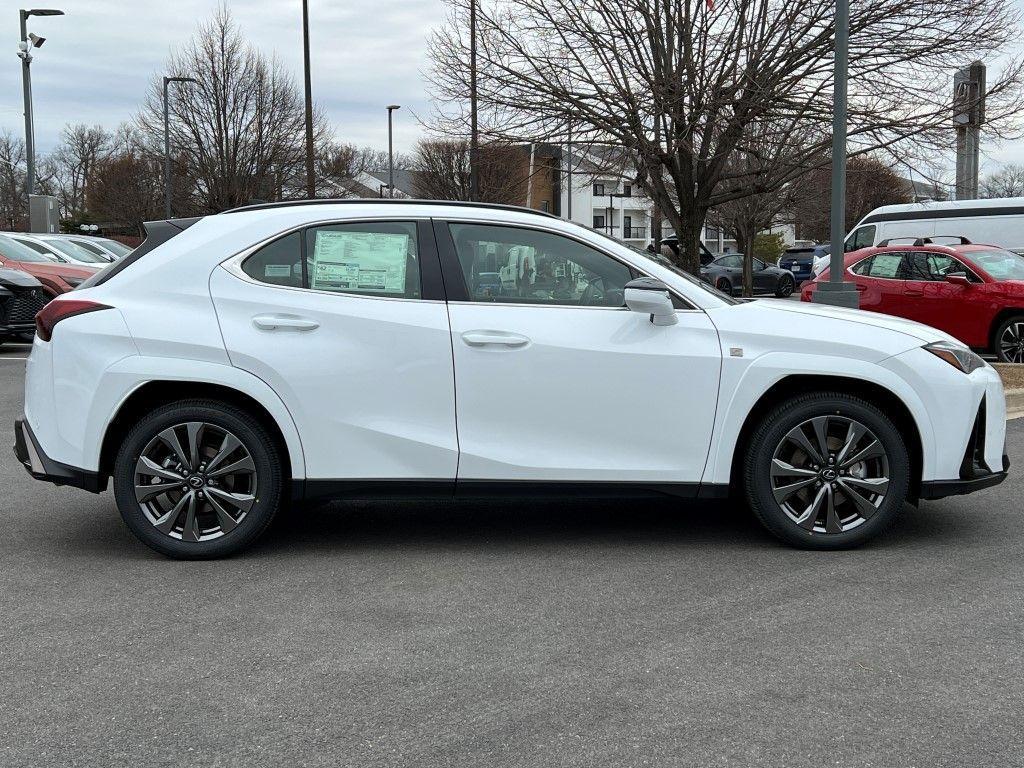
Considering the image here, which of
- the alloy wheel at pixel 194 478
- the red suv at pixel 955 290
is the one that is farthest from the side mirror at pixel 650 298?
the red suv at pixel 955 290

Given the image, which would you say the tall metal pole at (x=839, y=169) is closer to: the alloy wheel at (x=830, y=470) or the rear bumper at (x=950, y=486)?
the rear bumper at (x=950, y=486)

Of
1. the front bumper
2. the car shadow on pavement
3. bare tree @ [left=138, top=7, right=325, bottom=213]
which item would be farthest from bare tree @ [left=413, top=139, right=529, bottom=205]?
the front bumper

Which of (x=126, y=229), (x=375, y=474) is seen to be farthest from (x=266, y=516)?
(x=126, y=229)

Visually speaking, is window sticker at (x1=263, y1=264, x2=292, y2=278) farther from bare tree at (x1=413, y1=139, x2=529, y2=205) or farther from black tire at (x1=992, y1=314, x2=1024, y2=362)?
bare tree at (x1=413, y1=139, x2=529, y2=205)

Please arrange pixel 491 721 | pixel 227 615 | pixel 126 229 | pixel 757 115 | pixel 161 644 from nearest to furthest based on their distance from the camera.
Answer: pixel 491 721, pixel 161 644, pixel 227 615, pixel 757 115, pixel 126 229

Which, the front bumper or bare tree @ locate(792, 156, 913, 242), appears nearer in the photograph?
the front bumper

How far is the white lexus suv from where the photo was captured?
4.96 metres

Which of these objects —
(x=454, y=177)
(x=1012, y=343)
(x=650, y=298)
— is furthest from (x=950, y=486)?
(x=454, y=177)

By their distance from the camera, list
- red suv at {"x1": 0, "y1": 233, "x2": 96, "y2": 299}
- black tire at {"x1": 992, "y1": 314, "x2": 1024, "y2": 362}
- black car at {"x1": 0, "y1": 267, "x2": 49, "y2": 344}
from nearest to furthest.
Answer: black tire at {"x1": 992, "y1": 314, "x2": 1024, "y2": 362}, black car at {"x1": 0, "y1": 267, "x2": 49, "y2": 344}, red suv at {"x1": 0, "y1": 233, "x2": 96, "y2": 299}

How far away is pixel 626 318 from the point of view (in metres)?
5.02

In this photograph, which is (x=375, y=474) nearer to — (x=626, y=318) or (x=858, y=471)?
(x=626, y=318)

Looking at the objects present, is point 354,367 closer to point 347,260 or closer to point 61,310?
point 347,260

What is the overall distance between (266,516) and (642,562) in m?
1.72

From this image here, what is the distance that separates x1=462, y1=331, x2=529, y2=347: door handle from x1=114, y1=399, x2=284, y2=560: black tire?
1.02m
